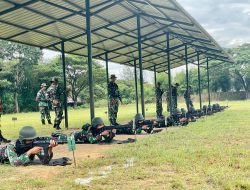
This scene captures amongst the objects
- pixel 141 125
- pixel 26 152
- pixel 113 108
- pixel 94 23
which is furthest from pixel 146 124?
pixel 26 152

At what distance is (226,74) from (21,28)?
55.3 meters

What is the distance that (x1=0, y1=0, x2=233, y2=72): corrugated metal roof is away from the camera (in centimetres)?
1295

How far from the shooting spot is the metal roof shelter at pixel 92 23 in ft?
41.9

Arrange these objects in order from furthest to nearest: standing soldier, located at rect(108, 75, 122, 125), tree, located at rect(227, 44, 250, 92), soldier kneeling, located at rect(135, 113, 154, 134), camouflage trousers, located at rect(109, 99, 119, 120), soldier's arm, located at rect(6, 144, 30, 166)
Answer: tree, located at rect(227, 44, 250, 92) < camouflage trousers, located at rect(109, 99, 119, 120) < standing soldier, located at rect(108, 75, 122, 125) < soldier kneeling, located at rect(135, 113, 154, 134) < soldier's arm, located at rect(6, 144, 30, 166)

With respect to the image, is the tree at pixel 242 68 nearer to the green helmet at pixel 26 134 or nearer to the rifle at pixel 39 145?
the rifle at pixel 39 145

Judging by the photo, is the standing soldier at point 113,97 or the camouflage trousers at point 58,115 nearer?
the standing soldier at point 113,97

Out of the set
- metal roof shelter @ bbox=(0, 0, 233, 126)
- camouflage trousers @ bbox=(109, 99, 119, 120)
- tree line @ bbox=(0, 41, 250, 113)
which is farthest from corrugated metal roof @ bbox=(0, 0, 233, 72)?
tree line @ bbox=(0, 41, 250, 113)

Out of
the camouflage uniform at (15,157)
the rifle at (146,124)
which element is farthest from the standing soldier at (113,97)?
the camouflage uniform at (15,157)

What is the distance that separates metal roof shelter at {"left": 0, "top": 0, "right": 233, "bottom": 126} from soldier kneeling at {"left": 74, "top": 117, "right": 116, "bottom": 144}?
1540mm

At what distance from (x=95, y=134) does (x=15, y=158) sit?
3.61 m

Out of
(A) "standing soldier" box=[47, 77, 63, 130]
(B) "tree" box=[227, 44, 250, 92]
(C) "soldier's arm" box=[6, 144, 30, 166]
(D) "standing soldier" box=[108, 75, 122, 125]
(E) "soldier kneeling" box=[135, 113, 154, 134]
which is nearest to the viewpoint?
(C) "soldier's arm" box=[6, 144, 30, 166]

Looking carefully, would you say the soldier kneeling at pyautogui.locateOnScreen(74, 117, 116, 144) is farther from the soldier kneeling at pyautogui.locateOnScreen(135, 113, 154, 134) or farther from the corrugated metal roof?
the corrugated metal roof

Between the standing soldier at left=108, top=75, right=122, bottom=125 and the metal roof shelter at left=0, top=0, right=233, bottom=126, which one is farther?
the standing soldier at left=108, top=75, right=122, bottom=125

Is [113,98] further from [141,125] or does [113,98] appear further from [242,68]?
[242,68]
